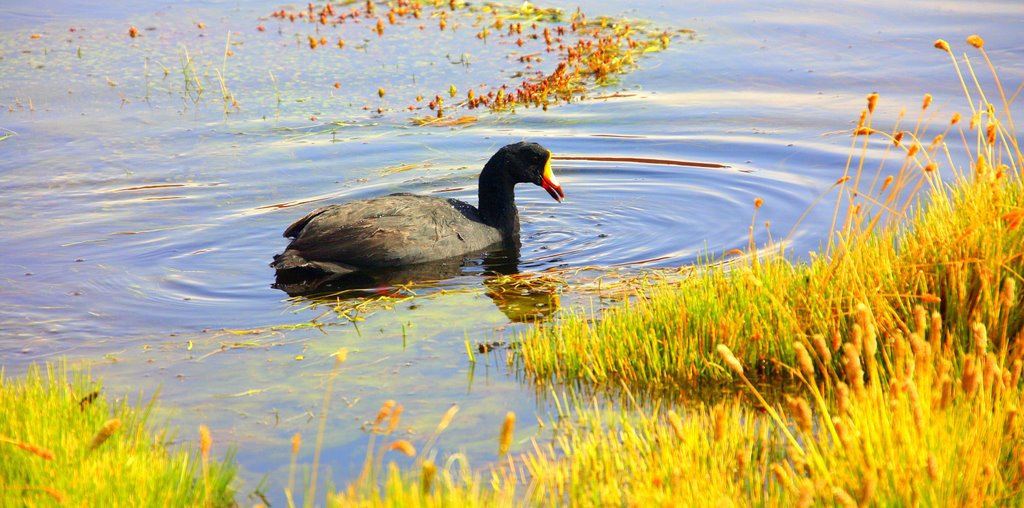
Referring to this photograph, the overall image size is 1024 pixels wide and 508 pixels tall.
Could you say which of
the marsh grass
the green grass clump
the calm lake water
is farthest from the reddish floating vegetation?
the green grass clump

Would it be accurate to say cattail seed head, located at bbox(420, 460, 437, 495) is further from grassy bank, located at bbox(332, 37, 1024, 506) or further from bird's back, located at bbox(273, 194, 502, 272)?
bird's back, located at bbox(273, 194, 502, 272)

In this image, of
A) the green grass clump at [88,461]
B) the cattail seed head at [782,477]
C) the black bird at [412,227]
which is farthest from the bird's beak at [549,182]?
the cattail seed head at [782,477]

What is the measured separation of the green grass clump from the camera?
4125 millimetres

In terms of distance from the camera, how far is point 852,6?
60.2ft

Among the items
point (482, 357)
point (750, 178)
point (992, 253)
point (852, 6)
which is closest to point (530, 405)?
point (482, 357)

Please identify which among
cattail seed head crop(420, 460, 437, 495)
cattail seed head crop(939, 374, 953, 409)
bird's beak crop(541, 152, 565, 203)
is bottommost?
bird's beak crop(541, 152, 565, 203)

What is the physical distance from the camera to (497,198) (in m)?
9.74

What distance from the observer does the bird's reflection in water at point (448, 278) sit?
768cm

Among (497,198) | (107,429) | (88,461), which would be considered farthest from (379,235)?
(107,429)

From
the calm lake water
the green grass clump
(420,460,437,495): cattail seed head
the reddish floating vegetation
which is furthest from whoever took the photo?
the reddish floating vegetation

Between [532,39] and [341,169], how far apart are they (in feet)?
19.5

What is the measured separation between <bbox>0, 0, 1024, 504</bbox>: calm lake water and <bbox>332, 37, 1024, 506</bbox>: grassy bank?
0.56 meters

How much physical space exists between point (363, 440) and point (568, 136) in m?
7.95

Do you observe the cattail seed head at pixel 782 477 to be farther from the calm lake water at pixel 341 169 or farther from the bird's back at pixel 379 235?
the bird's back at pixel 379 235
